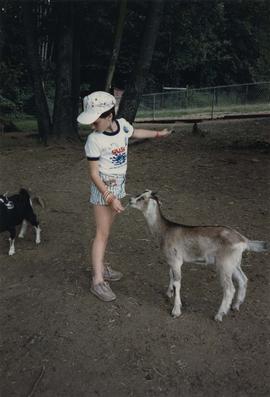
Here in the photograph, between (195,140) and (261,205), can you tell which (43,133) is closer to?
(195,140)

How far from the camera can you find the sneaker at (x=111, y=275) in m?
4.99

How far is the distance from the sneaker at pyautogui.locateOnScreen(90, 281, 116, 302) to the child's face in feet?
4.82

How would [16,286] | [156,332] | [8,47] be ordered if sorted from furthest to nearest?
[8,47], [16,286], [156,332]

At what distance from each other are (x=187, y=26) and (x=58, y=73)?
18.9 feet

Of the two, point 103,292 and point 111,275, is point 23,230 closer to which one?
point 111,275

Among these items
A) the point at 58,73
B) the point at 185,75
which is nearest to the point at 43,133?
the point at 58,73

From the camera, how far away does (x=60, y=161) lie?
11.0m

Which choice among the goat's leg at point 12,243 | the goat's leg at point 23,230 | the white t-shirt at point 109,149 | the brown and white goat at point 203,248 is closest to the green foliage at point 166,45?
the goat's leg at point 23,230

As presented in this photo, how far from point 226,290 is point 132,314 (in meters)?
0.85

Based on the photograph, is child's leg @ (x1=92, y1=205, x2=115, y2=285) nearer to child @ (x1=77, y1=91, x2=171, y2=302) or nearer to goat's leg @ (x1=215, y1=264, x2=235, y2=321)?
child @ (x1=77, y1=91, x2=171, y2=302)

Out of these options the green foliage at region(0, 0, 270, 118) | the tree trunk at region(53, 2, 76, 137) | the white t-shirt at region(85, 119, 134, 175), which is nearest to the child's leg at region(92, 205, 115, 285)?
the white t-shirt at region(85, 119, 134, 175)

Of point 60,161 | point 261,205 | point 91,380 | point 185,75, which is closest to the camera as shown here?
point 91,380

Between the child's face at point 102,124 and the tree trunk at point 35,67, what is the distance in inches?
360

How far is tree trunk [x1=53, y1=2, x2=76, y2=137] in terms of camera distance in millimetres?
12570
